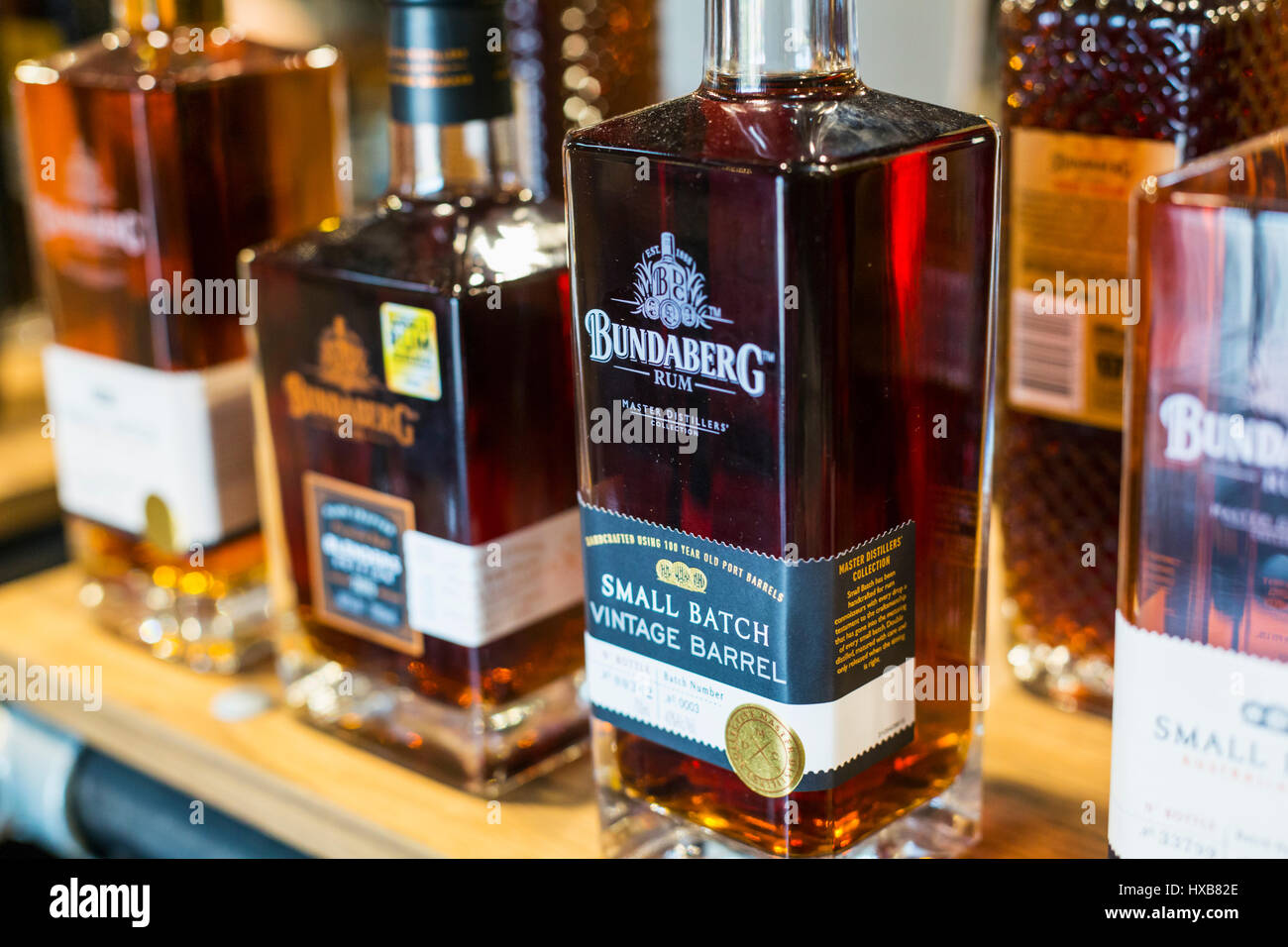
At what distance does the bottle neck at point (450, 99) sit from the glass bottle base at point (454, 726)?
219mm

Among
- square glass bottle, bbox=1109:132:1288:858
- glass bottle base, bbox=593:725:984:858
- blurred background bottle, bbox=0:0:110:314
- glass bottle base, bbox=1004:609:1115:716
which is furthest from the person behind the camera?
blurred background bottle, bbox=0:0:110:314

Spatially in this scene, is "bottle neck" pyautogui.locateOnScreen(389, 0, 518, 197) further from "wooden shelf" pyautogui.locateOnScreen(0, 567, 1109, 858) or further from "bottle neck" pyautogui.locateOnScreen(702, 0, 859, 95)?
"wooden shelf" pyautogui.locateOnScreen(0, 567, 1109, 858)

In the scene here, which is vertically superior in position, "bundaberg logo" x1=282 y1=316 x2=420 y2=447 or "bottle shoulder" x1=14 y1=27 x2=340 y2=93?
"bottle shoulder" x1=14 y1=27 x2=340 y2=93

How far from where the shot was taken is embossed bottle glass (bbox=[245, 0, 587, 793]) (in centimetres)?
61

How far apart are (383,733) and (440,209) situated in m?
0.23

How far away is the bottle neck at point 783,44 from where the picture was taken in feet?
1.71

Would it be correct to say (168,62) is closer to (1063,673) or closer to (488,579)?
(488,579)

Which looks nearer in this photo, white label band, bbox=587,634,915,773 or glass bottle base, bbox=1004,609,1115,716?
white label band, bbox=587,634,915,773

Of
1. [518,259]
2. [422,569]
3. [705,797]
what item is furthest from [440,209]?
[705,797]

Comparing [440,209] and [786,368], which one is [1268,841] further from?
[440,209]

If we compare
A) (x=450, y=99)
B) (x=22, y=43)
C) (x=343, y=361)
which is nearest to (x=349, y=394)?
(x=343, y=361)

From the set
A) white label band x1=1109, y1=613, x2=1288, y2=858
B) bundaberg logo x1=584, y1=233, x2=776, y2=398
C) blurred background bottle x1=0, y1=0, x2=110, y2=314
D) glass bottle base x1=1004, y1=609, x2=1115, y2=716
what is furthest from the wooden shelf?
blurred background bottle x1=0, y1=0, x2=110, y2=314

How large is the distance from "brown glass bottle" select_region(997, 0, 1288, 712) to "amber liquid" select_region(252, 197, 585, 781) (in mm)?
197

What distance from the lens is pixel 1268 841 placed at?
457 millimetres
